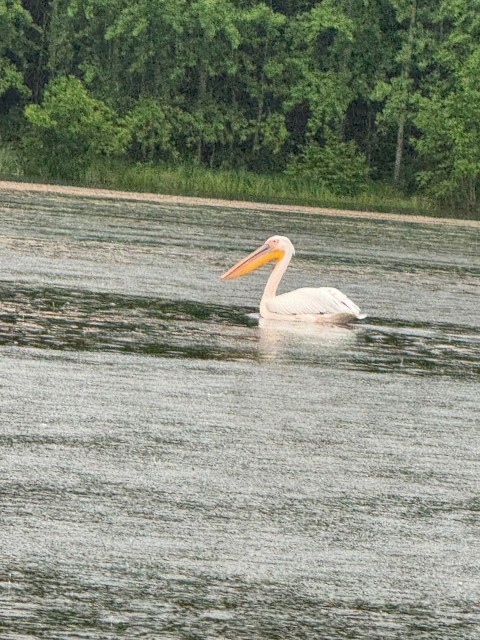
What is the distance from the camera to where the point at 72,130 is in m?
63.9

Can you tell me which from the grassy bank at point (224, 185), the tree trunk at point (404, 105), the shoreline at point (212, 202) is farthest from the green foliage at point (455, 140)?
the shoreline at point (212, 202)

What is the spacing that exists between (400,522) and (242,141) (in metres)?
64.7

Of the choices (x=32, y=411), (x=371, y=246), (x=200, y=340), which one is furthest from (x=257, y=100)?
(x=32, y=411)

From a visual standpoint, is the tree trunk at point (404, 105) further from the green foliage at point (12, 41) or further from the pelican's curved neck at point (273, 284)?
the pelican's curved neck at point (273, 284)

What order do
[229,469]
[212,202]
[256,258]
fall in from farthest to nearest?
1. [212,202]
2. [256,258]
3. [229,469]

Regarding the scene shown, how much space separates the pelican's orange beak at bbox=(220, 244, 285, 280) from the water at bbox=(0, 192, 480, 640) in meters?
0.46

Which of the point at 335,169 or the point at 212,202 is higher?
the point at 335,169

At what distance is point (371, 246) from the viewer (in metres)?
34.1

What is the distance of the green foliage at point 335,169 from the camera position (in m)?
64.6

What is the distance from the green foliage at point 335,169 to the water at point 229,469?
145ft

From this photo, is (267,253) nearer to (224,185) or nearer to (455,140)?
(224,185)

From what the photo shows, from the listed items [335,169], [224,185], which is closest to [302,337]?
[224,185]

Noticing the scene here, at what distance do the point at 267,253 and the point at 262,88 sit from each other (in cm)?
5153

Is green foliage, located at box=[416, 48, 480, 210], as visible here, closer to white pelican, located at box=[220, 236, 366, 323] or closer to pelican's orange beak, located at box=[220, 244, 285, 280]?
pelican's orange beak, located at box=[220, 244, 285, 280]
